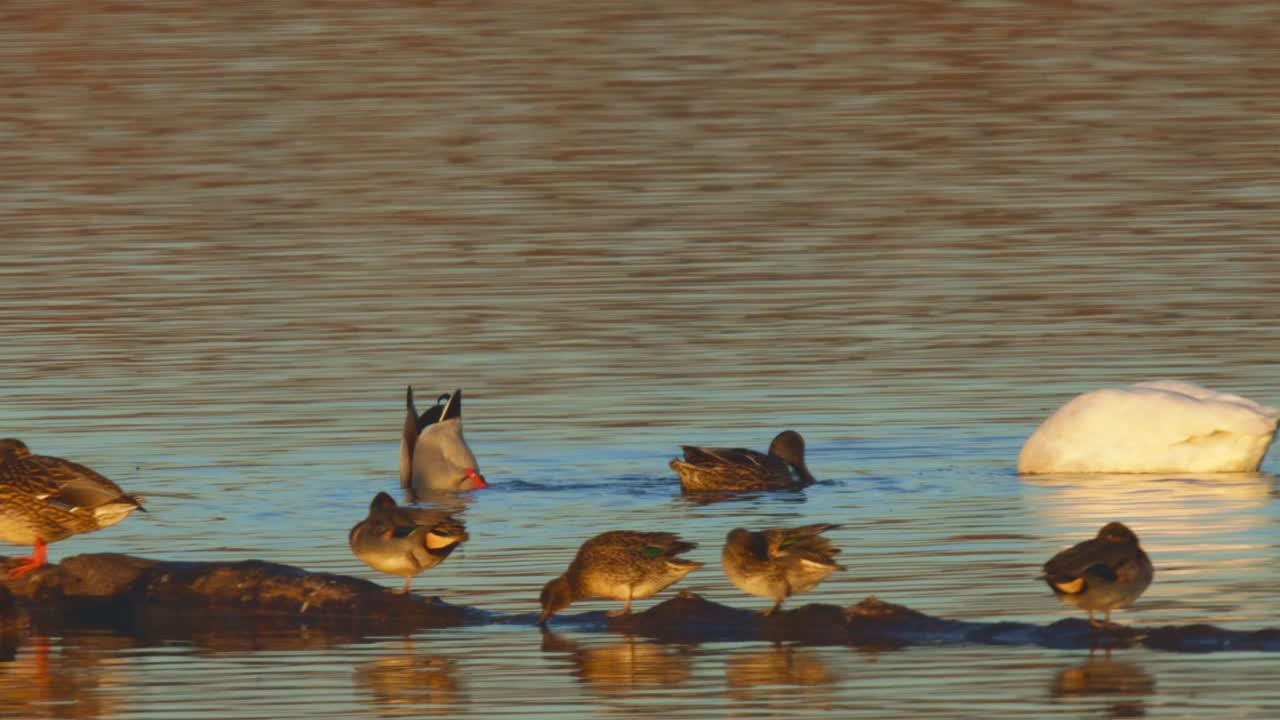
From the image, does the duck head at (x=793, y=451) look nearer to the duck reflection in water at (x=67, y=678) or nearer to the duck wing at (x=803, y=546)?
the duck wing at (x=803, y=546)

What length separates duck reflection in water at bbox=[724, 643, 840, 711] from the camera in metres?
11.9

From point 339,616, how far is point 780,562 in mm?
2149

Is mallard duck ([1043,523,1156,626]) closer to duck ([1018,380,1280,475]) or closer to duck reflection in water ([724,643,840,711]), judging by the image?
duck reflection in water ([724,643,840,711])

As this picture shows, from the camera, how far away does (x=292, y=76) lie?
4384cm

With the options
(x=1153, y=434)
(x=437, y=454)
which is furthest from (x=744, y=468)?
(x=1153, y=434)

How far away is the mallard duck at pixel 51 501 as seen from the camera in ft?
46.7

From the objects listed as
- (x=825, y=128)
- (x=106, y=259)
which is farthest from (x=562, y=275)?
(x=825, y=128)

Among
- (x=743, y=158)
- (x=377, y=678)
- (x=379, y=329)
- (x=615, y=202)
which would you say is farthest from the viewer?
(x=743, y=158)

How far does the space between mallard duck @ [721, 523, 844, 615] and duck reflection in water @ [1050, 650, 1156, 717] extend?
4.76 feet

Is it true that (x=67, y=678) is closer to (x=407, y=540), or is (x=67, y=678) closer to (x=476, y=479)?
(x=407, y=540)

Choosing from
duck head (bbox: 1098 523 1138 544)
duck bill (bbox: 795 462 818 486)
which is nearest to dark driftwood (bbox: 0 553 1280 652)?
duck head (bbox: 1098 523 1138 544)

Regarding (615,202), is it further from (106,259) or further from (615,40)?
(615,40)

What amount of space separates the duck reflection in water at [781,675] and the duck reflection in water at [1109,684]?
95 centimetres

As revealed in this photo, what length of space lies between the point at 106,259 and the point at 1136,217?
34.5ft
